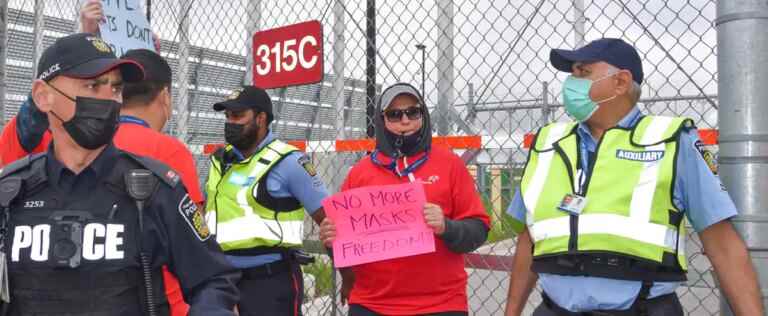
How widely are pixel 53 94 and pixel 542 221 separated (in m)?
1.44

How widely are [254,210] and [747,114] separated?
6.84ft

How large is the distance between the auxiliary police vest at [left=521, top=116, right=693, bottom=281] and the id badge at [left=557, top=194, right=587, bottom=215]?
0.04 ft

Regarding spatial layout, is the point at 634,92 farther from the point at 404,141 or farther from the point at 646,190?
the point at 404,141

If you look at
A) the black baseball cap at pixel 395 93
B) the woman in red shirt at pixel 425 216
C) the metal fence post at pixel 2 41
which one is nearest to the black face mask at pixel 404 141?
the woman in red shirt at pixel 425 216

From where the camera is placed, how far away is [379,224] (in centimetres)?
256

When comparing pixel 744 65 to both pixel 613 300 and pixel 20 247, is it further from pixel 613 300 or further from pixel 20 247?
pixel 20 247

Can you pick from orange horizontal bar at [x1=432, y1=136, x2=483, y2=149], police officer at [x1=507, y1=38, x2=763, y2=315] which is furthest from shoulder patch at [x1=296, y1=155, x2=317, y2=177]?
police officer at [x1=507, y1=38, x2=763, y2=315]

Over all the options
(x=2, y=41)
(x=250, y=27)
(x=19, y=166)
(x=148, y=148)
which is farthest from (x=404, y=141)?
(x=2, y=41)

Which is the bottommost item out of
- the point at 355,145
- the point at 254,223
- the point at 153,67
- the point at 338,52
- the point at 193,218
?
the point at 254,223

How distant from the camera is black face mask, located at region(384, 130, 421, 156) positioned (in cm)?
269

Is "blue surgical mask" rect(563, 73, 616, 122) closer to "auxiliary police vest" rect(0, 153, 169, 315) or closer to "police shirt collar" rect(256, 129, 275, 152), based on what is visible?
"auxiliary police vest" rect(0, 153, 169, 315)

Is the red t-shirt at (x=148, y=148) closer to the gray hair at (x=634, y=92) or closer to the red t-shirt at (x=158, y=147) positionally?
the red t-shirt at (x=158, y=147)

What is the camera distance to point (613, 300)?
191 cm

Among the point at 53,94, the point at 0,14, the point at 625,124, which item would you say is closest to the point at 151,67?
the point at 53,94
